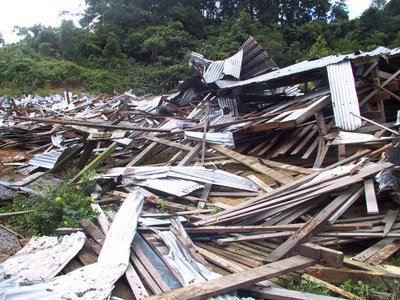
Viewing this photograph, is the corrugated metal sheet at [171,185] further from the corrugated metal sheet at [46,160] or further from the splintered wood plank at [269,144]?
the corrugated metal sheet at [46,160]

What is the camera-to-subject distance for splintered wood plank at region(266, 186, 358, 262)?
11.1 ft

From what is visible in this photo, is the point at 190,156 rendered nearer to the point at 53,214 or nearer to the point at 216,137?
the point at 216,137

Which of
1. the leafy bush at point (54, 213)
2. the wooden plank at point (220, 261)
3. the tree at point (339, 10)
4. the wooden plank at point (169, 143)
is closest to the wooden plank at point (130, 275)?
the leafy bush at point (54, 213)

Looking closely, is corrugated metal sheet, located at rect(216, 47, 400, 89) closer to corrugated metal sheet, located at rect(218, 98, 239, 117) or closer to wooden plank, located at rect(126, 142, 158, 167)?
corrugated metal sheet, located at rect(218, 98, 239, 117)

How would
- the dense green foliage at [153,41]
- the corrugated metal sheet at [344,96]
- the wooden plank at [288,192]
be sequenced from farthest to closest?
the dense green foliage at [153,41] → the corrugated metal sheet at [344,96] → the wooden plank at [288,192]

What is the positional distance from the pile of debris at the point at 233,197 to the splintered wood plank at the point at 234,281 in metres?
0.01

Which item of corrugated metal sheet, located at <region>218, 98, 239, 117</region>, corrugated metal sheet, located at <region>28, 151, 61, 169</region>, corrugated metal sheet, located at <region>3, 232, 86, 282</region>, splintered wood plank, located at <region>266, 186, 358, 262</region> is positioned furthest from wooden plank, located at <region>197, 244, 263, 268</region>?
corrugated metal sheet, located at <region>218, 98, 239, 117</region>

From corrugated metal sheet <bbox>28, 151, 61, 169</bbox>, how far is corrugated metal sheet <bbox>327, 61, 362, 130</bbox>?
551 cm

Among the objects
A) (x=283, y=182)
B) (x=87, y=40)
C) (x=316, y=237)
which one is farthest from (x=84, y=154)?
(x=87, y=40)

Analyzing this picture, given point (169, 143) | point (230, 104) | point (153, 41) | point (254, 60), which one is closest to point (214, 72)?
point (230, 104)

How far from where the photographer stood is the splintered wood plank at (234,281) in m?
2.65

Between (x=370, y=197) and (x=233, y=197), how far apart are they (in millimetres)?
1980

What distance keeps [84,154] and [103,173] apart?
2.69 ft

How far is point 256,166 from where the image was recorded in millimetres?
5980
